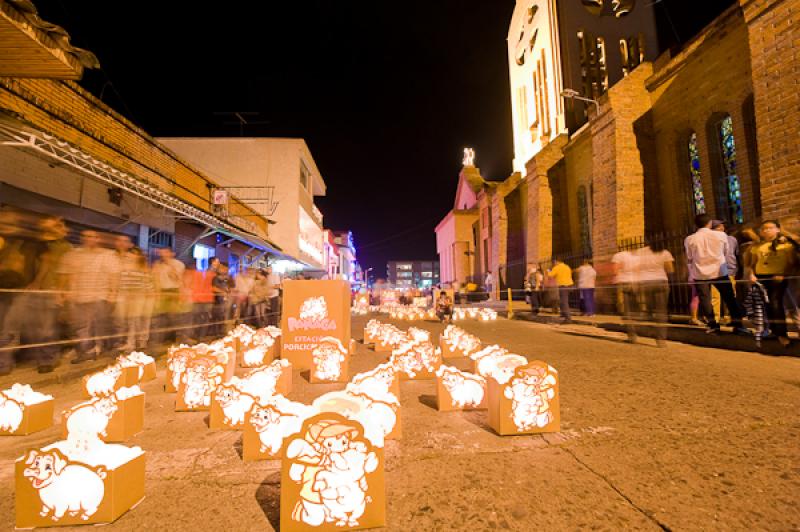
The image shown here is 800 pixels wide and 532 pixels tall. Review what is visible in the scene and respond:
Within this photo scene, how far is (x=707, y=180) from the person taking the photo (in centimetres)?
974

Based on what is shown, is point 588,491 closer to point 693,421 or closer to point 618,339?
point 693,421

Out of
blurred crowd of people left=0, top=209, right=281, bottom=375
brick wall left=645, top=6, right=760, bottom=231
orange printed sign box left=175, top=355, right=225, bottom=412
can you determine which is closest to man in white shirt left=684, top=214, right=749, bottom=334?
brick wall left=645, top=6, right=760, bottom=231

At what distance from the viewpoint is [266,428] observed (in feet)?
7.27

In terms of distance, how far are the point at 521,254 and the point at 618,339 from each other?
13.4 metres

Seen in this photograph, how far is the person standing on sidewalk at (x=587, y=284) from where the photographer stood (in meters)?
11.0

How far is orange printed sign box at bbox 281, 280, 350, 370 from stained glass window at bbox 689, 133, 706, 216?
1087 centimetres

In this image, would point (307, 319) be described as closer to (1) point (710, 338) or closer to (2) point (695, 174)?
(1) point (710, 338)

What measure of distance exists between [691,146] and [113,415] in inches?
552

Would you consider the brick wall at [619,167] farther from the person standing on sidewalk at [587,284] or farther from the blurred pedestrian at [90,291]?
the blurred pedestrian at [90,291]

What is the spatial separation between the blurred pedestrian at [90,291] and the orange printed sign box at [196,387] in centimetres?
271

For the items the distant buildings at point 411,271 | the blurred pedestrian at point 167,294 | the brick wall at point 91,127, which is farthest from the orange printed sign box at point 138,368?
the distant buildings at point 411,271

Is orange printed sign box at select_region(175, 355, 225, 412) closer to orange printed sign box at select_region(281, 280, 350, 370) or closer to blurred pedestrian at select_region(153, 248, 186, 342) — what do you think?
orange printed sign box at select_region(281, 280, 350, 370)

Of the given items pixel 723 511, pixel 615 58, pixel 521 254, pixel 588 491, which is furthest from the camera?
pixel 615 58

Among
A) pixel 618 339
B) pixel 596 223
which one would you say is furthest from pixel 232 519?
pixel 596 223
